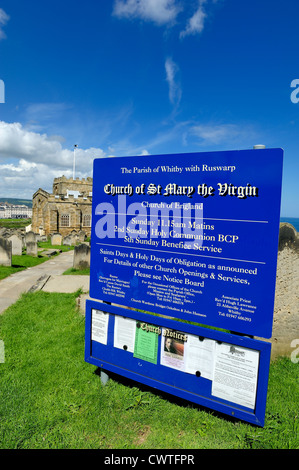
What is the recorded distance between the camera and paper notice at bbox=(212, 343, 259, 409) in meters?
2.69

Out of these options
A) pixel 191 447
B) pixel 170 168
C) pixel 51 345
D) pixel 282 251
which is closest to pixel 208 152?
pixel 170 168

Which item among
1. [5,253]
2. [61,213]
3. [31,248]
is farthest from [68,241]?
[61,213]

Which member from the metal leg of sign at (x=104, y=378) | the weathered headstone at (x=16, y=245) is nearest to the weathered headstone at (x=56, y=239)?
the weathered headstone at (x=16, y=245)

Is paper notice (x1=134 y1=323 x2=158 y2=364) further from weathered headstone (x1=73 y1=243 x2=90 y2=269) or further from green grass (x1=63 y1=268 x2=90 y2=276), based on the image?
weathered headstone (x1=73 y1=243 x2=90 y2=269)

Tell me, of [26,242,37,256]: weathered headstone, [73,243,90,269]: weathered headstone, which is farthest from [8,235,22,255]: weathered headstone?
[73,243,90,269]: weathered headstone

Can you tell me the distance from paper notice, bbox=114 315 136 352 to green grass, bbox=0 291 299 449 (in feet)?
2.02

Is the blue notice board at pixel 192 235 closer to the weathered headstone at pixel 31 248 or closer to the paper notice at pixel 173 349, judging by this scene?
the paper notice at pixel 173 349

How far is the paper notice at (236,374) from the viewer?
2693 mm

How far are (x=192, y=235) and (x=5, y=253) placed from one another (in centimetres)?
1159

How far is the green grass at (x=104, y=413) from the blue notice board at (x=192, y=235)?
3.73 feet

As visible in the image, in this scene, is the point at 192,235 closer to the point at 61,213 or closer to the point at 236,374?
the point at 236,374

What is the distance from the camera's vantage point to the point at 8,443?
2686 mm

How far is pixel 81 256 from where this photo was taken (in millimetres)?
11219

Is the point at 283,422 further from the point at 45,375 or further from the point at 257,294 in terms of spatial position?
the point at 45,375
